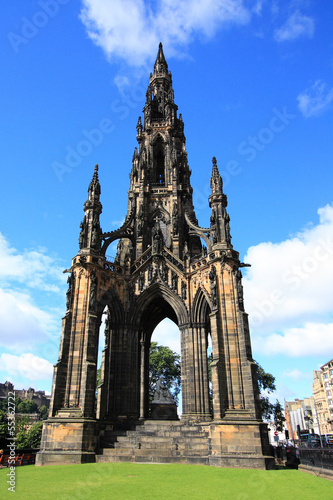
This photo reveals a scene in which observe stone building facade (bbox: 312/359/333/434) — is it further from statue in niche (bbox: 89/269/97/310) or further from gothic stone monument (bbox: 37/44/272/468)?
statue in niche (bbox: 89/269/97/310)

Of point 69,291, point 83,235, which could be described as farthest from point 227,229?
point 69,291

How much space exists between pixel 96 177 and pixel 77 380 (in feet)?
40.9

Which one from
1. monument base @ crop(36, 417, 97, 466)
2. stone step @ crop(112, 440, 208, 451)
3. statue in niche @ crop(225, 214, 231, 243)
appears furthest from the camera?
statue in niche @ crop(225, 214, 231, 243)

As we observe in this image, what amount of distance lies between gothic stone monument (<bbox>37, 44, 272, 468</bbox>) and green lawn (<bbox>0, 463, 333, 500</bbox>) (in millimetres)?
2471

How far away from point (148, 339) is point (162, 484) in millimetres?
15692

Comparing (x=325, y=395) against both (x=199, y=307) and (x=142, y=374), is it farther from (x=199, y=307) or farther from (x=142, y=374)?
(x=199, y=307)

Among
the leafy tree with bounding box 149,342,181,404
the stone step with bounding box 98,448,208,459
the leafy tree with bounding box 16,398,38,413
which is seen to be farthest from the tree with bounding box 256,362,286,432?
the leafy tree with bounding box 16,398,38,413

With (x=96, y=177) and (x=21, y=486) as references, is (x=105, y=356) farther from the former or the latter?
(x=21, y=486)

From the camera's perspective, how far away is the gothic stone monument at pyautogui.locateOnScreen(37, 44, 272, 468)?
16.5m

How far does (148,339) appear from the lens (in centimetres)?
2588

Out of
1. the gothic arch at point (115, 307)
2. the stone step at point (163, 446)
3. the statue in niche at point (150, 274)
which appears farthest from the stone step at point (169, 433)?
the statue in niche at point (150, 274)

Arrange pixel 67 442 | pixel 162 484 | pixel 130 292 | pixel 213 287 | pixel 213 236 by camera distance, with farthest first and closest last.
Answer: pixel 130 292
pixel 213 236
pixel 213 287
pixel 67 442
pixel 162 484

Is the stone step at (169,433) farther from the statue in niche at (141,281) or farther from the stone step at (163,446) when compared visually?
the statue in niche at (141,281)

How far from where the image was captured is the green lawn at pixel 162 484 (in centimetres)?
863
